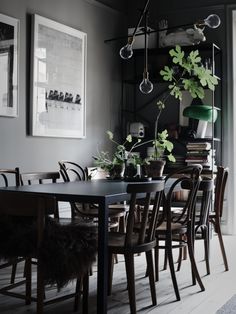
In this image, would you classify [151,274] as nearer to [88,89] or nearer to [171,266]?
[171,266]

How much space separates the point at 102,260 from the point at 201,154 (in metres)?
3.13

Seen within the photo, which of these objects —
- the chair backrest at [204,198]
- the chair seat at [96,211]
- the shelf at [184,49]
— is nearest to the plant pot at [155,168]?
the chair seat at [96,211]

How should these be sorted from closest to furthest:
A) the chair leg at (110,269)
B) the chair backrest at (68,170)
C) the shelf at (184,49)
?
1. the chair leg at (110,269)
2. the chair backrest at (68,170)
3. the shelf at (184,49)

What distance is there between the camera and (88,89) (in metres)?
5.49

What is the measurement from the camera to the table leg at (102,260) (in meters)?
2.54

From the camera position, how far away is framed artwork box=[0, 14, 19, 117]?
14.0ft

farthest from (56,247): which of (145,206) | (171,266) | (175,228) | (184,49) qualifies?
(184,49)

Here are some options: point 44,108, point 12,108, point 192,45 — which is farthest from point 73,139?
point 192,45

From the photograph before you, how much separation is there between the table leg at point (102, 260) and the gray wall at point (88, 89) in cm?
198

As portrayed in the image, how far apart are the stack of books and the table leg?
120 inches

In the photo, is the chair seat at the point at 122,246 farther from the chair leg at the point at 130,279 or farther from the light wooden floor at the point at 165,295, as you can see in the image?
the light wooden floor at the point at 165,295

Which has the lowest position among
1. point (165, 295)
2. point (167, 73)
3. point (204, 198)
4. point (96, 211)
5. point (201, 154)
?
point (165, 295)

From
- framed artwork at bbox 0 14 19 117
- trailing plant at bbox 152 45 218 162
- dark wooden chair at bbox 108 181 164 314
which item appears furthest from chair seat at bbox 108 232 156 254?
trailing plant at bbox 152 45 218 162

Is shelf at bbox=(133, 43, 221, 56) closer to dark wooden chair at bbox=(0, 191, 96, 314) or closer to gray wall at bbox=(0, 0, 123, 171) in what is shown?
gray wall at bbox=(0, 0, 123, 171)
